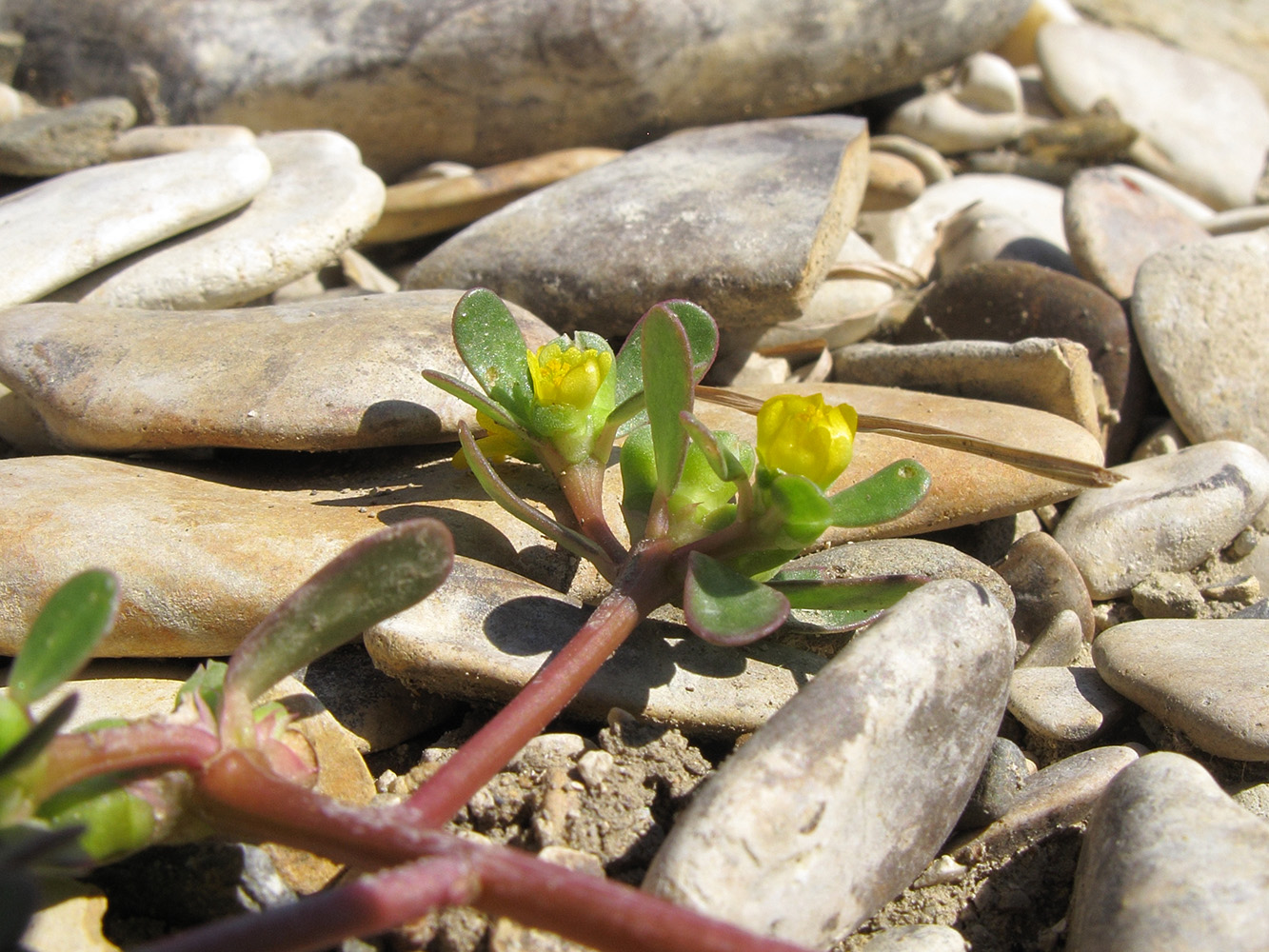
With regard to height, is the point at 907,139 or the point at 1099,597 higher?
the point at 907,139

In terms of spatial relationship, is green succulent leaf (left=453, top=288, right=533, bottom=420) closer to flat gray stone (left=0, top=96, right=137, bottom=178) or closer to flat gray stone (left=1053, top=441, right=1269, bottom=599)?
flat gray stone (left=1053, top=441, right=1269, bottom=599)

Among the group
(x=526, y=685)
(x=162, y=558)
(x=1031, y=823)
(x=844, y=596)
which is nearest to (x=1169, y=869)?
(x=1031, y=823)

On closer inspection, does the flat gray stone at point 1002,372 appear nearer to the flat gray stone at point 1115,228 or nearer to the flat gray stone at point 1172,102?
the flat gray stone at point 1115,228

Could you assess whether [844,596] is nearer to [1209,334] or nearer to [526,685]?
[526,685]

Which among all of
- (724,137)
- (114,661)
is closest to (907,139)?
(724,137)

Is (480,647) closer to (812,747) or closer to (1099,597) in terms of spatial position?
(812,747)

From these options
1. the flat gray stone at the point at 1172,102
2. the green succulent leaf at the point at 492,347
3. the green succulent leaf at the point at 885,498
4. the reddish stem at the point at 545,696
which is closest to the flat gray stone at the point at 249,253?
the green succulent leaf at the point at 492,347
